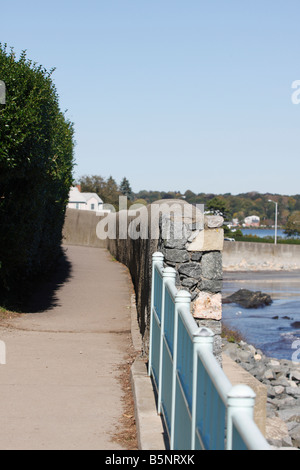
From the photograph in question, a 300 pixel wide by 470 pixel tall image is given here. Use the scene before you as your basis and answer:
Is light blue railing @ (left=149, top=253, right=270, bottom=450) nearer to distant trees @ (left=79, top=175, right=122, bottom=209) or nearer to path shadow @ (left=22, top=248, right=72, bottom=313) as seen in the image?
path shadow @ (left=22, top=248, right=72, bottom=313)

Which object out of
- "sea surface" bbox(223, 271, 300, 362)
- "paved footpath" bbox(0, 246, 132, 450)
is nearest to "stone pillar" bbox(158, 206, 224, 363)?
"paved footpath" bbox(0, 246, 132, 450)

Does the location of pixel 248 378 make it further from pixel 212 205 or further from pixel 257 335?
pixel 212 205

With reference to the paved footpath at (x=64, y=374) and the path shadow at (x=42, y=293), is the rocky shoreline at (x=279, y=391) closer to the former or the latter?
the paved footpath at (x=64, y=374)

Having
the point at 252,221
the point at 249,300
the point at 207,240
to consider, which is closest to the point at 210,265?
the point at 207,240

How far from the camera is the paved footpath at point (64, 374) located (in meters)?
5.01

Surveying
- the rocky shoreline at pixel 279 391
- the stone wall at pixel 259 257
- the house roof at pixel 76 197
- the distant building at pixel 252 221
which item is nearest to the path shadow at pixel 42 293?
Answer: the rocky shoreline at pixel 279 391

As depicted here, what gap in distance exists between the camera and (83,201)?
7738 centimetres

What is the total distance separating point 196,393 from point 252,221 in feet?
618

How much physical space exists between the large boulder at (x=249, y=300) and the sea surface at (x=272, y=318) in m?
0.44

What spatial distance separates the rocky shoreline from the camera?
8.88m

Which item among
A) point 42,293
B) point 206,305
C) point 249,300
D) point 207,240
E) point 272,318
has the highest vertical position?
point 207,240

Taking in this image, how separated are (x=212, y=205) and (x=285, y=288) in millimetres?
39816

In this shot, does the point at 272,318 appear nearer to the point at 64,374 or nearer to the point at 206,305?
the point at 206,305
